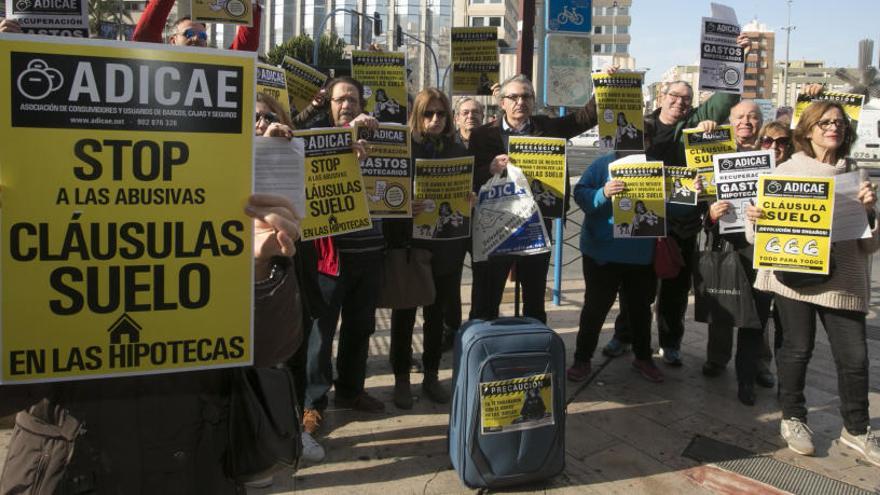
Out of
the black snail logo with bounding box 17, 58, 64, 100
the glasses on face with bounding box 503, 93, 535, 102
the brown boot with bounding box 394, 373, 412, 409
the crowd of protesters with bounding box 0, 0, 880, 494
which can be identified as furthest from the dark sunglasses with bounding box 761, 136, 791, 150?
the black snail logo with bounding box 17, 58, 64, 100

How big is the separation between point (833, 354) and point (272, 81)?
3.70 meters

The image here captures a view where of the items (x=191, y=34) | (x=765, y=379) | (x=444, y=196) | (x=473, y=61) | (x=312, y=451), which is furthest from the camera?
(x=473, y=61)

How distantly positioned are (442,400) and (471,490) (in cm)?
115

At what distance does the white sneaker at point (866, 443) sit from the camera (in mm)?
3967

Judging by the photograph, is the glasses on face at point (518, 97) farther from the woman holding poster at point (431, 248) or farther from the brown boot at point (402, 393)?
the brown boot at point (402, 393)

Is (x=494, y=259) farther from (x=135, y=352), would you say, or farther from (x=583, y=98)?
(x=135, y=352)

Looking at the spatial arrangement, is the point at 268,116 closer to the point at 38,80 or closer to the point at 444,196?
the point at 444,196

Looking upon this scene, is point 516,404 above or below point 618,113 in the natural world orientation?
below

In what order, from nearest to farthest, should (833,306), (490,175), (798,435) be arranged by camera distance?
(833,306), (798,435), (490,175)

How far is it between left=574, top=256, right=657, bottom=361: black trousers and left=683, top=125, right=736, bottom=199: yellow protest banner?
0.72 m

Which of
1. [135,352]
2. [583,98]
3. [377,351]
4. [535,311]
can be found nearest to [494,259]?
[535,311]

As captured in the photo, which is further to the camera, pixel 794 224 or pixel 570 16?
pixel 570 16

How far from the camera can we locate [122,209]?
1641 mm

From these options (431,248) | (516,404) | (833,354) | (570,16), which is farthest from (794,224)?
(570,16)
